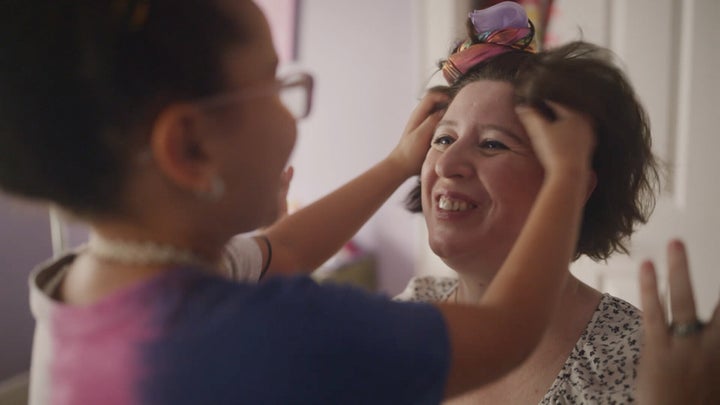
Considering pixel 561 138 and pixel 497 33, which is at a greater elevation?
pixel 497 33

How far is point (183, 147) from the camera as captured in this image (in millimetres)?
506

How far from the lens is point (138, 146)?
19.5 inches

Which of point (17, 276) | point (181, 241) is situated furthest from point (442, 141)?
point (17, 276)

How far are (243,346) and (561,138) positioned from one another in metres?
0.48

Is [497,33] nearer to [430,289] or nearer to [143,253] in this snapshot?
[430,289]

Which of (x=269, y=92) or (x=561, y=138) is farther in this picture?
(x=561, y=138)

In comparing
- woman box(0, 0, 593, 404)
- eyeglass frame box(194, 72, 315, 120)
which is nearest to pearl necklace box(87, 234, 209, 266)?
woman box(0, 0, 593, 404)

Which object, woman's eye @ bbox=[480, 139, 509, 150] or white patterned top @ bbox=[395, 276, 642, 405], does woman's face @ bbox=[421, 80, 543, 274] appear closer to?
woman's eye @ bbox=[480, 139, 509, 150]

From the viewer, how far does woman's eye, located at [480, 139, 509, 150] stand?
96 centimetres

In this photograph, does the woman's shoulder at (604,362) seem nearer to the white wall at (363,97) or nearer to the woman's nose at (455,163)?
the woman's nose at (455,163)

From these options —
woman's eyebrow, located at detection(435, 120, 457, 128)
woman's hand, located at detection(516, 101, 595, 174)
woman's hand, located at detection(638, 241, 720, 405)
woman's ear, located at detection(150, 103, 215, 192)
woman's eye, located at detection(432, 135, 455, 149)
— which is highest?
woman's ear, located at detection(150, 103, 215, 192)

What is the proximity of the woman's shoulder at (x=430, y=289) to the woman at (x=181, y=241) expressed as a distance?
681mm

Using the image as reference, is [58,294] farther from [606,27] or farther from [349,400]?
[606,27]

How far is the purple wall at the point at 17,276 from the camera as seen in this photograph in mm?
1820
